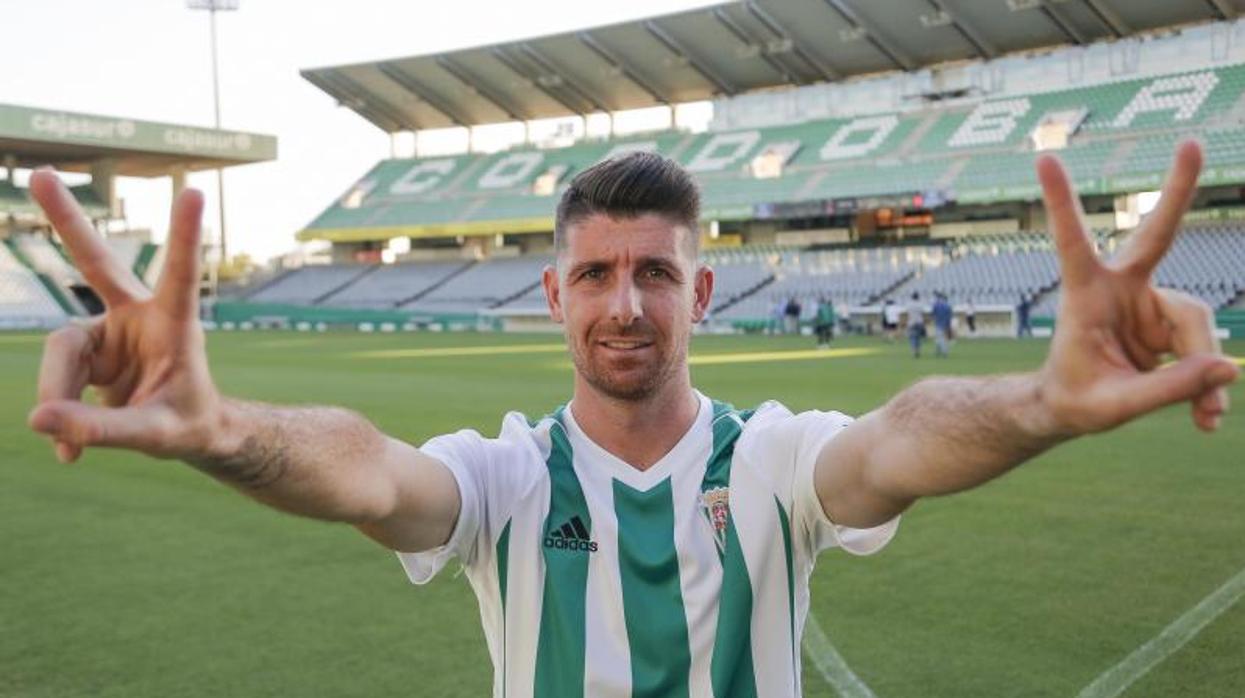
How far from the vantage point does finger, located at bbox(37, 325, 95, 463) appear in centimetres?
188

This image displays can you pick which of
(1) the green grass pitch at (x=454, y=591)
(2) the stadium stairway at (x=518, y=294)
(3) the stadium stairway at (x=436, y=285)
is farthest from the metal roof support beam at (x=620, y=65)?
(1) the green grass pitch at (x=454, y=591)

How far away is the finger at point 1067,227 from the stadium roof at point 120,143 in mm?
56633

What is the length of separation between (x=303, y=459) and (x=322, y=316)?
2091 inches

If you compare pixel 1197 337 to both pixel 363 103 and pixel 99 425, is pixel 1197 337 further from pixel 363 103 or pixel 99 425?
pixel 363 103

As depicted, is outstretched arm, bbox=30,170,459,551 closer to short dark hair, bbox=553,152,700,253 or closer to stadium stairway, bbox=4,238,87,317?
short dark hair, bbox=553,152,700,253

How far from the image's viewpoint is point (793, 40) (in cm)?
4762

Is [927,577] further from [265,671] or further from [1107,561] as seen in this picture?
[265,671]

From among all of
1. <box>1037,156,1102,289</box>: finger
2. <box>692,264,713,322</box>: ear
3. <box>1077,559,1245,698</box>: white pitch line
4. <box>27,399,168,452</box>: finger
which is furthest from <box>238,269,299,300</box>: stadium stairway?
<box>1037,156,1102,289</box>: finger

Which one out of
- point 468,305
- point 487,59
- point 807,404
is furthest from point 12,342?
point 807,404

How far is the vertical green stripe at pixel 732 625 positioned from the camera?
8.53 feet

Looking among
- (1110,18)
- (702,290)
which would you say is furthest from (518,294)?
(702,290)

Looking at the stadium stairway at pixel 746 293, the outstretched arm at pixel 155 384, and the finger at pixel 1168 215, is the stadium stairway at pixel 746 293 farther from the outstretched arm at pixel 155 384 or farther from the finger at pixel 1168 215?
the finger at pixel 1168 215

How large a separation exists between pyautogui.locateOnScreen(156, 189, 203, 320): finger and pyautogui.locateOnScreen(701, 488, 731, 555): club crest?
1277 mm

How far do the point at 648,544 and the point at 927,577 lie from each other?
4466mm
